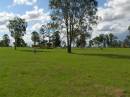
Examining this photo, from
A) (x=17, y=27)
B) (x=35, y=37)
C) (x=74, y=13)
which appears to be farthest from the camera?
(x=35, y=37)

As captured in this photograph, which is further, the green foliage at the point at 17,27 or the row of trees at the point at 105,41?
the row of trees at the point at 105,41

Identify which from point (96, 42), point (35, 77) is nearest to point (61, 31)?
point (35, 77)

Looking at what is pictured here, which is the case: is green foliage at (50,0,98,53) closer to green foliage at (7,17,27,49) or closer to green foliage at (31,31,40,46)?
green foliage at (7,17,27,49)

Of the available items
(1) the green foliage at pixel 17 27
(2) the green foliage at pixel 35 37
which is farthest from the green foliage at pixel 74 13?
(2) the green foliage at pixel 35 37

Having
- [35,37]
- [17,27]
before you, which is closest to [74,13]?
[17,27]

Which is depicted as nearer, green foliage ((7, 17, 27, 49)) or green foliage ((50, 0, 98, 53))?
green foliage ((50, 0, 98, 53))

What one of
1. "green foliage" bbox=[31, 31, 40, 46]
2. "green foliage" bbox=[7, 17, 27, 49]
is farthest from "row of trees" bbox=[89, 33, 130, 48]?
"green foliage" bbox=[7, 17, 27, 49]

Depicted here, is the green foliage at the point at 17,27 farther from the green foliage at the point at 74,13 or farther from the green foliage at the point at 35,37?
the green foliage at the point at 35,37

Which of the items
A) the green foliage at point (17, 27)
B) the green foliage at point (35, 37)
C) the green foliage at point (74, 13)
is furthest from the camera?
the green foliage at point (35, 37)

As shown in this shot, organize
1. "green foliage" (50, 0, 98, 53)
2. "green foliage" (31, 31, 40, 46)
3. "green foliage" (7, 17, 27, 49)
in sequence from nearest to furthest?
"green foliage" (50, 0, 98, 53)
"green foliage" (7, 17, 27, 49)
"green foliage" (31, 31, 40, 46)

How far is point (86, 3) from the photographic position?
6625cm

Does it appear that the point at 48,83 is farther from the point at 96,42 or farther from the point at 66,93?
the point at 96,42

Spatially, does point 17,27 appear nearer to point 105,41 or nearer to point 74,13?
point 74,13

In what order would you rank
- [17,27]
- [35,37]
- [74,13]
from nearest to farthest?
[74,13]
[17,27]
[35,37]
